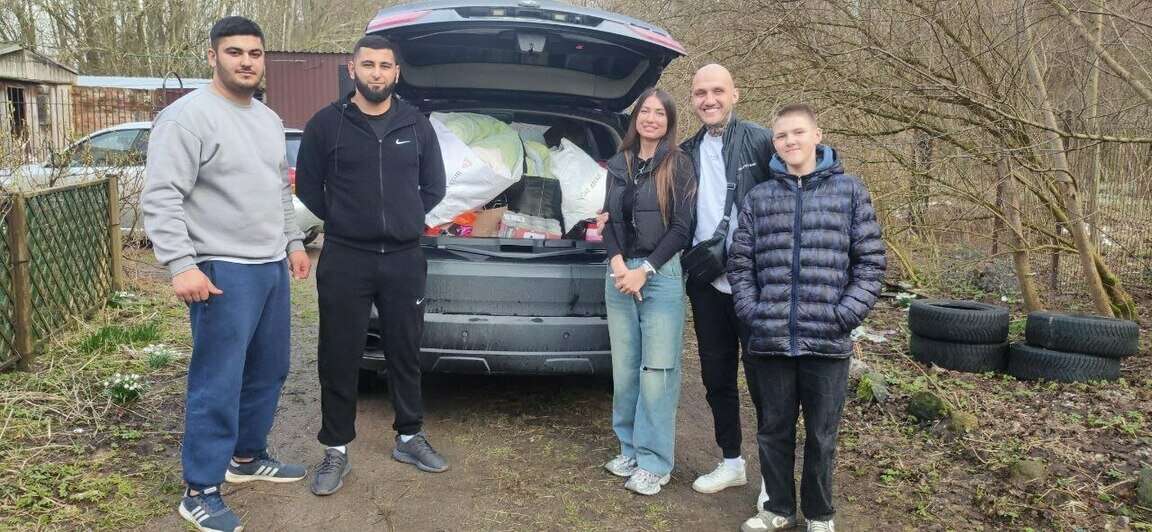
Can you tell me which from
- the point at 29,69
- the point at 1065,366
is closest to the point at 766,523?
the point at 1065,366

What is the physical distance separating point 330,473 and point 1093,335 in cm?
427

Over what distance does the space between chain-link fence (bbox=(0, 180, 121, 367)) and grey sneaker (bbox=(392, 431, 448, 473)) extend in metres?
2.53

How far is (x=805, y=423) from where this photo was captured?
3188mm

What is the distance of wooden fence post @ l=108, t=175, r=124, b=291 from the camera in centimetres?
696

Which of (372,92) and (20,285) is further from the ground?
(372,92)

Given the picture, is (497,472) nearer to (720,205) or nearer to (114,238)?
(720,205)

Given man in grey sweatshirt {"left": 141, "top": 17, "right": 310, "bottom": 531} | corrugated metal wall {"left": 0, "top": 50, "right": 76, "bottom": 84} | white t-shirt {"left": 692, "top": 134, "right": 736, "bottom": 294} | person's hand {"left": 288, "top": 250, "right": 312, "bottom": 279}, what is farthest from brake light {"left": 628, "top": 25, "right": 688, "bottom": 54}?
corrugated metal wall {"left": 0, "top": 50, "right": 76, "bottom": 84}

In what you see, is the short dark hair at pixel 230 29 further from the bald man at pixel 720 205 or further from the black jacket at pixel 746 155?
the black jacket at pixel 746 155

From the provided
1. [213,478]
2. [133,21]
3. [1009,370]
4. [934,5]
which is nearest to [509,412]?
[213,478]

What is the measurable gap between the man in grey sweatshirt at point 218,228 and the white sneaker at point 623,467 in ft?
5.25

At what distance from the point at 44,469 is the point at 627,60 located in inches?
135

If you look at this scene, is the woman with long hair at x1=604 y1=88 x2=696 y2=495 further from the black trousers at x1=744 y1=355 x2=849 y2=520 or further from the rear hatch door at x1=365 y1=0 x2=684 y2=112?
the rear hatch door at x1=365 y1=0 x2=684 y2=112

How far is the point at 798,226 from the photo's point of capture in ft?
10.2

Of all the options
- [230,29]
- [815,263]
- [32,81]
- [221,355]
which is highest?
[32,81]
